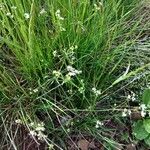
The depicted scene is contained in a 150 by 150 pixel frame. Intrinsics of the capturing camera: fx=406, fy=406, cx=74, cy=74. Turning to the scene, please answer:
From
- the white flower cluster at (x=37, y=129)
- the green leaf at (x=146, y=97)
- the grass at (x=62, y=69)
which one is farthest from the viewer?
the green leaf at (x=146, y=97)

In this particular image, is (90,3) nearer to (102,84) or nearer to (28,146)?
(102,84)

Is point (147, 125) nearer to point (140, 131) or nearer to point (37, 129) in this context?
point (140, 131)

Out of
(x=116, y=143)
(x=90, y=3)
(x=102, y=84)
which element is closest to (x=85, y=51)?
(x=102, y=84)

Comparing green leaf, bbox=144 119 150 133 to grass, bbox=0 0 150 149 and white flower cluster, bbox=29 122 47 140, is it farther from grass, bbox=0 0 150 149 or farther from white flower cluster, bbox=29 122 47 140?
white flower cluster, bbox=29 122 47 140

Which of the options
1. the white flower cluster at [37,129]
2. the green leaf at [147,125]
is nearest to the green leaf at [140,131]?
the green leaf at [147,125]

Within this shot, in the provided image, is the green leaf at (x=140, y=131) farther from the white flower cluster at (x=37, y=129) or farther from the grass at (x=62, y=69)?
the white flower cluster at (x=37, y=129)

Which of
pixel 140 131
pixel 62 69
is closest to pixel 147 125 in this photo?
pixel 140 131

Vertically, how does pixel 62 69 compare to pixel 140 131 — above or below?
above
